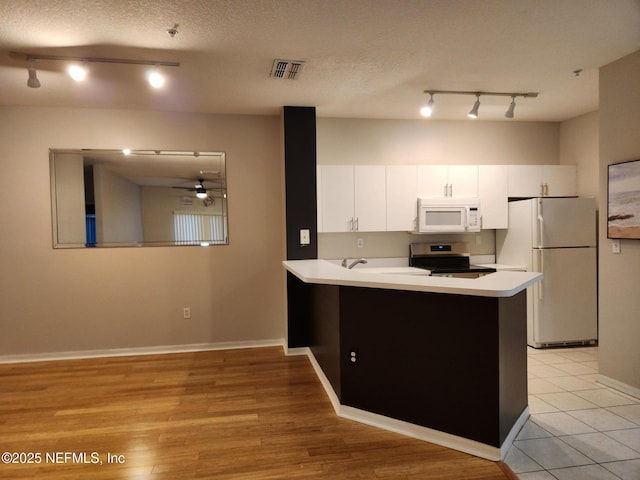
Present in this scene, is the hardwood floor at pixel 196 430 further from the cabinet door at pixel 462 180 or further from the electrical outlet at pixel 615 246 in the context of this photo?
the cabinet door at pixel 462 180

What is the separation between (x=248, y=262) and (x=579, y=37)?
3.50 metres

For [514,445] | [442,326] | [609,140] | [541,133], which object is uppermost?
[541,133]

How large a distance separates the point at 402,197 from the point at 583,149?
2.13 metres

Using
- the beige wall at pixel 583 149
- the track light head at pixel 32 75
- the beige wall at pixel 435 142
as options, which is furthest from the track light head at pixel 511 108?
the track light head at pixel 32 75

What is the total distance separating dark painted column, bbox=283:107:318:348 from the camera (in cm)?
434

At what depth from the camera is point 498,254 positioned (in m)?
5.25

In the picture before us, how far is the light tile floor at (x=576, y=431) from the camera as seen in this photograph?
2354 millimetres

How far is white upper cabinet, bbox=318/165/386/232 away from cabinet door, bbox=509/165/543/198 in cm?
150

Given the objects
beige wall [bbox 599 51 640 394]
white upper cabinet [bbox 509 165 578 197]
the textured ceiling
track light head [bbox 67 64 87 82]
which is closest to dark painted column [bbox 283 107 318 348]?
the textured ceiling

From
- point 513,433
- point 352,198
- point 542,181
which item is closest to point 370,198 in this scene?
point 352,198

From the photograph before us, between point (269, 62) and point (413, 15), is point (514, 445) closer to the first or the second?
point (413, 15)

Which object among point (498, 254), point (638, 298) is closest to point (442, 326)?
point (638, 298)

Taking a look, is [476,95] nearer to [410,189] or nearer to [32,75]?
[410,189]

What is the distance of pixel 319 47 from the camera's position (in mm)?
2945
